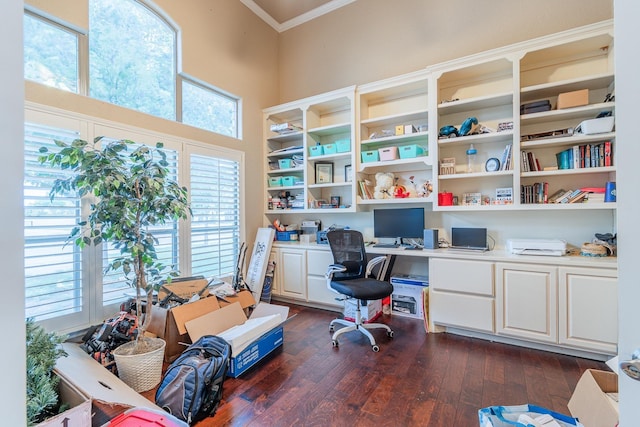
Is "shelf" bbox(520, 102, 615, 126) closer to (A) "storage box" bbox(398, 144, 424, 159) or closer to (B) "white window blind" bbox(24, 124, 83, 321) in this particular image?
(A) "storage box" bbox(398, 144, 424, 159)

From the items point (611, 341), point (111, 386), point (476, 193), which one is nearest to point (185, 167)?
point (111, 386)

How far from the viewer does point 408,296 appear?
3203 mm

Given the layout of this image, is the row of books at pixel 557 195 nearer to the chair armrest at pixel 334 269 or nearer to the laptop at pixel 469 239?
the laptop at pixel 469 239

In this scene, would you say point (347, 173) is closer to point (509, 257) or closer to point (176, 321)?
point (509, 257)

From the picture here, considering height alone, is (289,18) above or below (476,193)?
above

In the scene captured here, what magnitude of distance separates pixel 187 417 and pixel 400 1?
463 cm

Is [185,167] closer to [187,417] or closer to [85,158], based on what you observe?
[85,158]

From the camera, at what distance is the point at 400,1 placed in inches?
138

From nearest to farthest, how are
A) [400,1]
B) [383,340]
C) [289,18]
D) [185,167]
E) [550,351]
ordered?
[550,351], [383,340], [185,167], [400,1], [289,18]

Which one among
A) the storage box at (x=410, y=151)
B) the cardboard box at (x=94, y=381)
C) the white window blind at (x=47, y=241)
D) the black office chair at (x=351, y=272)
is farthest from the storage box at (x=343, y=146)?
the cardboard box at (x=94, y=381)

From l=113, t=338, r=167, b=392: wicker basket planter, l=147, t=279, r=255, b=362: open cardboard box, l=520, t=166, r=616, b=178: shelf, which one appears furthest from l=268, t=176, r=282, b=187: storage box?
l=520, t=166, r=616, b=178: shelf

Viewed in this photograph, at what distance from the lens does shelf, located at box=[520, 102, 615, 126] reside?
7.78 ft

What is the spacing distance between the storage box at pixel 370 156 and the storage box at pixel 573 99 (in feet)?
5.67

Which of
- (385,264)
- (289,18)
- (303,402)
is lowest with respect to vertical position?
(303,402)
